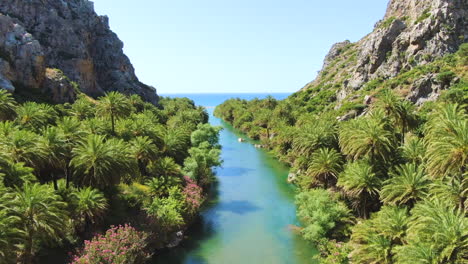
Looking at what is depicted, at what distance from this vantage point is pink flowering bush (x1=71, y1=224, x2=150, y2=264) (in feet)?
92.0

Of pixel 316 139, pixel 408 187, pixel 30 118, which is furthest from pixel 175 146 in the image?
pixel 408 187

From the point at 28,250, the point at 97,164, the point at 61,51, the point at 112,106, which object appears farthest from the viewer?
the point at 61,51

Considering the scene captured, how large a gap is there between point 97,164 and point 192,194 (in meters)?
15.9

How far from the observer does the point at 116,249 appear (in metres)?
29.3

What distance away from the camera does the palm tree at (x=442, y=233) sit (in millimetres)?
22906

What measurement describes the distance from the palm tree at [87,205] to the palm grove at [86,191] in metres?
0.09

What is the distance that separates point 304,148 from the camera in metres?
51.0

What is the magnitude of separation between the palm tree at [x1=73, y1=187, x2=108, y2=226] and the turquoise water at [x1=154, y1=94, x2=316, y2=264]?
7961 millimetres

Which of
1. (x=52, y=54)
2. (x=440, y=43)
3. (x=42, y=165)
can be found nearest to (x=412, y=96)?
(x=440, y=43)

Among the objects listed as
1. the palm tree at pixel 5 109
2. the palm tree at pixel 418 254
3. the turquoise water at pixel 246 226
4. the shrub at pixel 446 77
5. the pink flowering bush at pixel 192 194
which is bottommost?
the turquoise water at pixel 246 226

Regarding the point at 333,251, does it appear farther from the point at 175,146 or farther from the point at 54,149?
the point at 175,146

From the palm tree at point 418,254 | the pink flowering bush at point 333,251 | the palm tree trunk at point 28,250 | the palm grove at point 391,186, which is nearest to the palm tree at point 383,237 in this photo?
the palm grove at point 391,186

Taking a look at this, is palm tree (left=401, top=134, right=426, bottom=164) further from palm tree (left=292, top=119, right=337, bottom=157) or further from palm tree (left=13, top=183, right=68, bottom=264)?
palm tree (left=13, top=183, right=68, bottom=264)

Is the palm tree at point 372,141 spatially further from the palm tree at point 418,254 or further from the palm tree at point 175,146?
the palm tree at point 175,146
